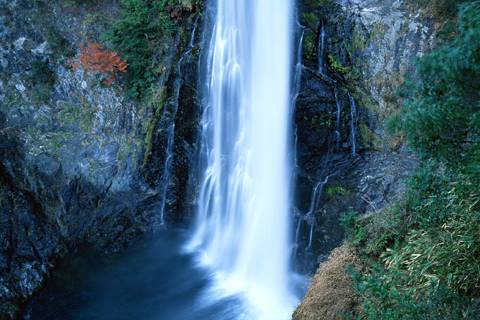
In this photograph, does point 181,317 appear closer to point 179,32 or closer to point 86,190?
point 86,190

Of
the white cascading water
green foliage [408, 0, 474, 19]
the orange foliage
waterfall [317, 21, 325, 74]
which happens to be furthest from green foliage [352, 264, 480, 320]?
the orange foliage

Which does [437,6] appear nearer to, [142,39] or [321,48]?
[321,48]

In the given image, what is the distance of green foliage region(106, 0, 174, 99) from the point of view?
44.6 ft

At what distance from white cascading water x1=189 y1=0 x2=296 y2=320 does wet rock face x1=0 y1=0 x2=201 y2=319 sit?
108cm

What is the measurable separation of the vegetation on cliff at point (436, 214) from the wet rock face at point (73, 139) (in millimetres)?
7835

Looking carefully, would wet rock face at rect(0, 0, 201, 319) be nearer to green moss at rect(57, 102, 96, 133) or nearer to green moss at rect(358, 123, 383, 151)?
green moss at rect(57, 102, 96, 133)

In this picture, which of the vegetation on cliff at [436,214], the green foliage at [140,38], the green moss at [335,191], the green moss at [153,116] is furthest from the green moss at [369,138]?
the green foliage at [140,38]

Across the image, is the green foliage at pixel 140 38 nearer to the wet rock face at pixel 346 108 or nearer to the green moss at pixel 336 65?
the wet rock face at pixel 346 108

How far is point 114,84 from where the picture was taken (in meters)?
13.8

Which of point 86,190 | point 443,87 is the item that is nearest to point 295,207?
point 86,190

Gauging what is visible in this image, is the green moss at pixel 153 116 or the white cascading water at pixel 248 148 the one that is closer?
the white cascading water at pixel 248 148

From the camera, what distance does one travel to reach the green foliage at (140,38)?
44.6ft

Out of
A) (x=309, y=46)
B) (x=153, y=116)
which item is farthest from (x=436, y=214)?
(x=153, y=116)

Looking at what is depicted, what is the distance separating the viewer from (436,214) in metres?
6.47
